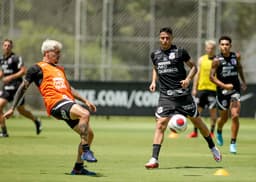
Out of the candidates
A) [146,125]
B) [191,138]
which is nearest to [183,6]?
[146,125]

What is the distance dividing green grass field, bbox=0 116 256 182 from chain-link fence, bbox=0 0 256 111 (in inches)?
340

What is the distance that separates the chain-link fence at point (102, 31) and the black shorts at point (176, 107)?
18997 mm

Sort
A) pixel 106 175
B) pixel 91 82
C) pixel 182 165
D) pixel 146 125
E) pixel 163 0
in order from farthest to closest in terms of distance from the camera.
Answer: pixel 163 0 < pixel 91 82 < pixel 146 125 < pixel 182 165 < pixel 106 175

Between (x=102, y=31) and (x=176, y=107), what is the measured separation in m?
19.9

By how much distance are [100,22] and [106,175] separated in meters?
22.4

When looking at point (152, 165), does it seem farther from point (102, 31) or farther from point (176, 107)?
point (102, 31)

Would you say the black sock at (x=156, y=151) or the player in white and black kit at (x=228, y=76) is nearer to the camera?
the black sock at (x=156, y=151)

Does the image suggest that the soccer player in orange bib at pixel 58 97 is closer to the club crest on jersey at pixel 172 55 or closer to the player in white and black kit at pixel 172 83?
the player in white and black kit at pixel 172 83

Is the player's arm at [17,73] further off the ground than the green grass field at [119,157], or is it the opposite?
the player's arm at [17,73]

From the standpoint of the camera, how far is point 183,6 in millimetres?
38594

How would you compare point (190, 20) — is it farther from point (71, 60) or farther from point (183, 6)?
point (71, 60)

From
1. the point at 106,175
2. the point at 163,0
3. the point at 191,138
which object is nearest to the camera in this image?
the point at 106,175

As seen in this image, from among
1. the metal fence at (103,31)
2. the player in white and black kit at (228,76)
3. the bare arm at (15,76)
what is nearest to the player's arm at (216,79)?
the player in white and black kit at (228,76)

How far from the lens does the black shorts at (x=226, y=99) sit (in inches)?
712
